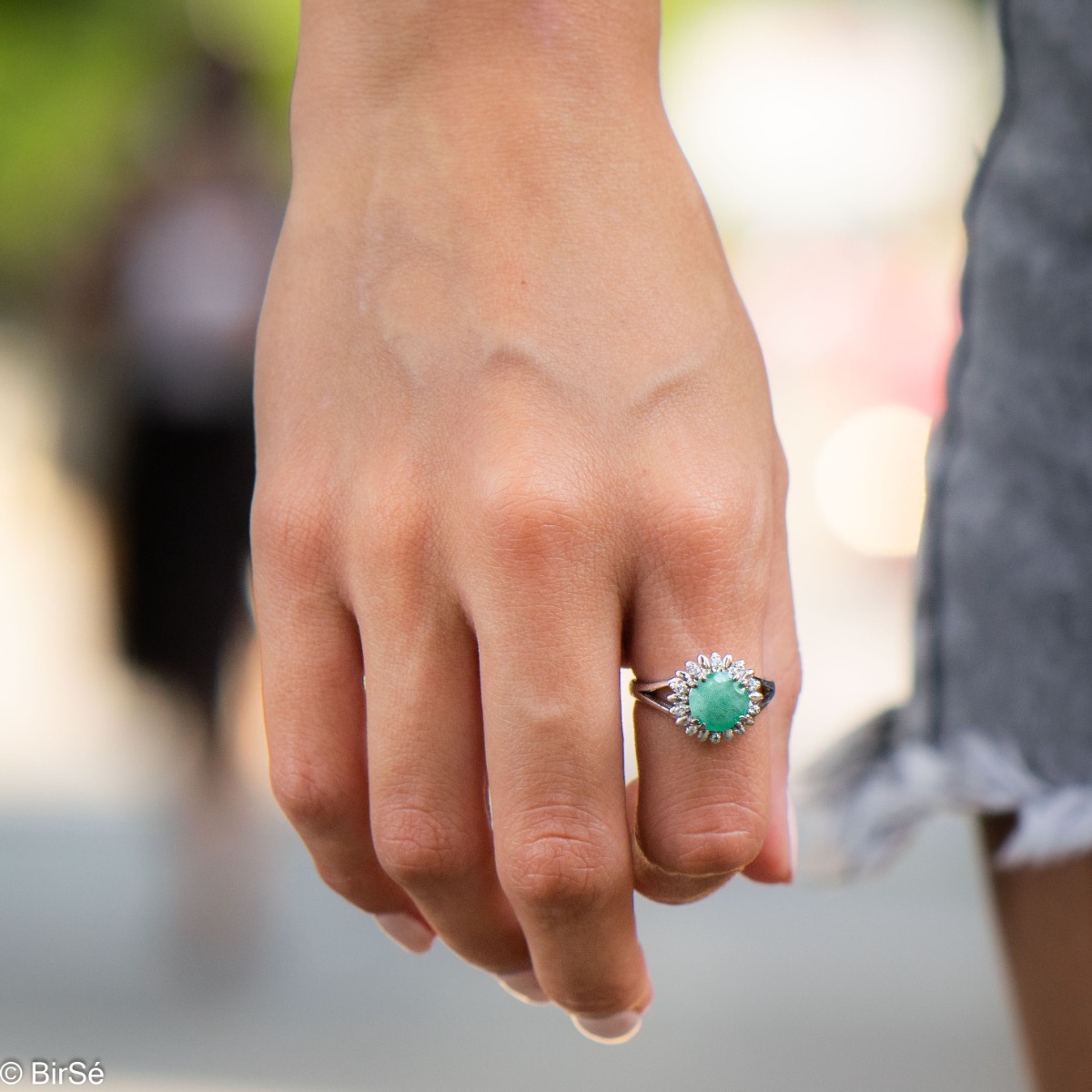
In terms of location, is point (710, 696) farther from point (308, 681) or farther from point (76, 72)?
point (76, 72)

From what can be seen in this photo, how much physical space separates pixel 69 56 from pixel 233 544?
313 inches

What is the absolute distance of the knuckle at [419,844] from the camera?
871 millimetres

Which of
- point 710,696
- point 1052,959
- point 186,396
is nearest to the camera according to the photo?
point 710,696

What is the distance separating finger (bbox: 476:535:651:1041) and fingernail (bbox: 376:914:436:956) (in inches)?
8.0

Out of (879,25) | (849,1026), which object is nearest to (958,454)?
(849,1026)

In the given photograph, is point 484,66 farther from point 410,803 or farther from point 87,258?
point 87,258

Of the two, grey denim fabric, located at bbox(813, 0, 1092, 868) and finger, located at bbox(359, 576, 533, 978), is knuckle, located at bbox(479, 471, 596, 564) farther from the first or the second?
grey denim fabric, located at bbox(813, 0, 1092, 868)

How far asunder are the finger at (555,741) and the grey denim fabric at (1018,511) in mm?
485

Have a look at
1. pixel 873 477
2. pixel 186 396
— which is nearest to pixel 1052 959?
pixel 186 396

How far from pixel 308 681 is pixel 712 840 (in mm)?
296

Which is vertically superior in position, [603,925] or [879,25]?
[879,25]

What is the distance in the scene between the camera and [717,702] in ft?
2.71

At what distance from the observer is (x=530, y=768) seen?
838 mm

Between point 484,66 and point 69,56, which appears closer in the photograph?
point 484,66
